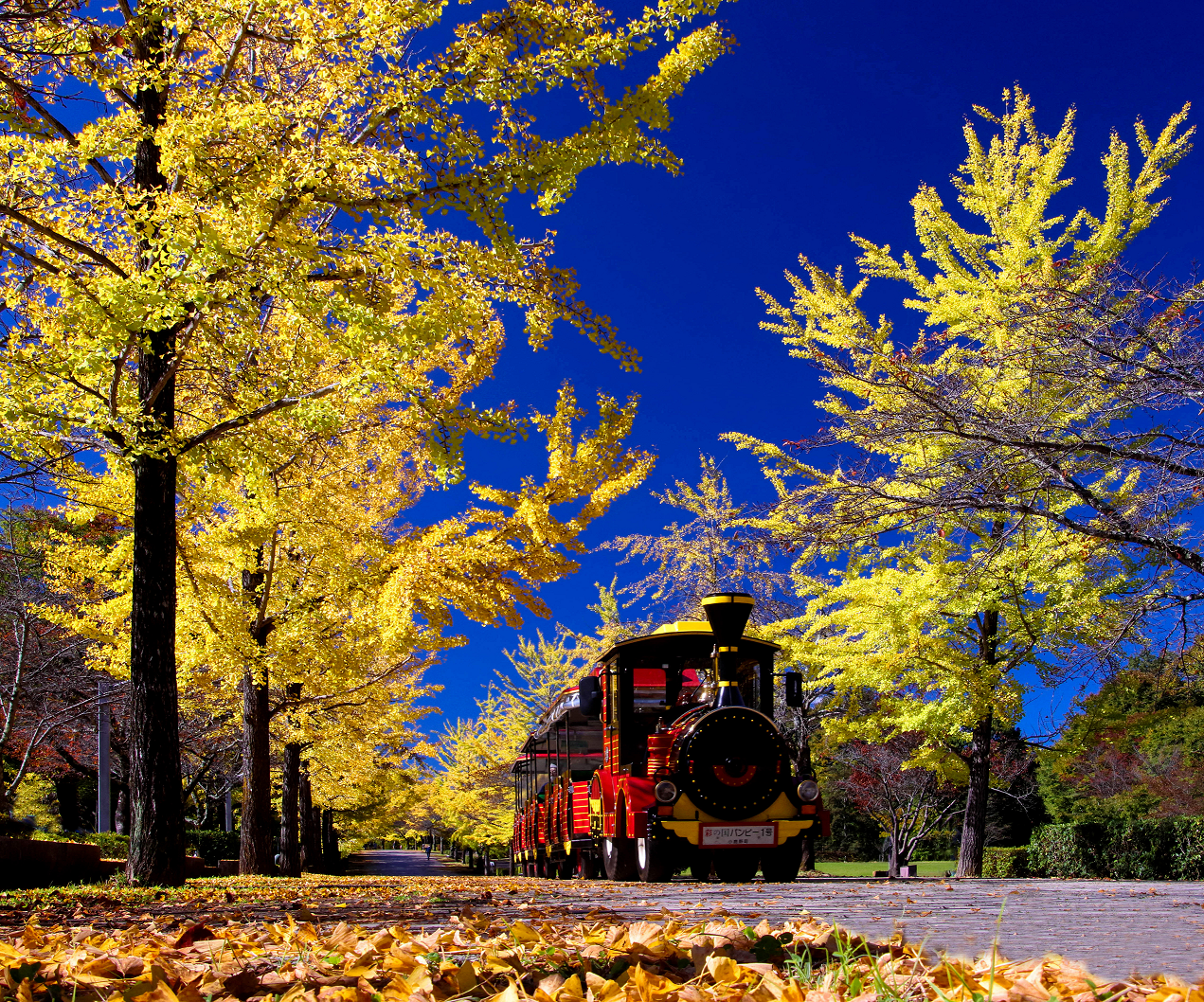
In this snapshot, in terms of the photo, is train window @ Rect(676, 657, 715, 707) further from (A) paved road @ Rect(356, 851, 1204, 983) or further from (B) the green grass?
(B) the green grass

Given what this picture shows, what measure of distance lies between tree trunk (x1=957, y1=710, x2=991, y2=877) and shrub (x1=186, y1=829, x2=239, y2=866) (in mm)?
22642

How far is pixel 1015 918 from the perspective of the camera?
459 cm

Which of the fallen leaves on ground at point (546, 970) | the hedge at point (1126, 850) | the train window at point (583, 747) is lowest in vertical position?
the hedge at point (1126, 850)

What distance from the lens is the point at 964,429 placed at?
10.9 m

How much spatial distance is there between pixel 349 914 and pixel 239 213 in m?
5.86

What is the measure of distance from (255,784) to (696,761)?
333 inches

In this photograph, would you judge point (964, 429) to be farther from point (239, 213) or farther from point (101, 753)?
point (101, 753)

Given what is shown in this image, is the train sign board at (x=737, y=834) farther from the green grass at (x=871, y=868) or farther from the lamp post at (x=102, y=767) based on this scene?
the green grass at (x=871, y=868)

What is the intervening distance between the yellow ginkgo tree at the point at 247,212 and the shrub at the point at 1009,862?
761 inches

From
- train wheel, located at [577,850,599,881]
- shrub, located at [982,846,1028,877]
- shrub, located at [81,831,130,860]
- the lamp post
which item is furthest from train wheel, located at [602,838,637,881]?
shrub, located at [982,846,1028,877]

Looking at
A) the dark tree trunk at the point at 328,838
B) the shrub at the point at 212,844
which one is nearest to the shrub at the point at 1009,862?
the shrub at the point at 212,844

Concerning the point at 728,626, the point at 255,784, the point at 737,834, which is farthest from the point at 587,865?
the point at 728,626

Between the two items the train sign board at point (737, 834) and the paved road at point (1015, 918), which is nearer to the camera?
the paved road at point (1015, 918)

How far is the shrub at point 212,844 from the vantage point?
2872 cm
